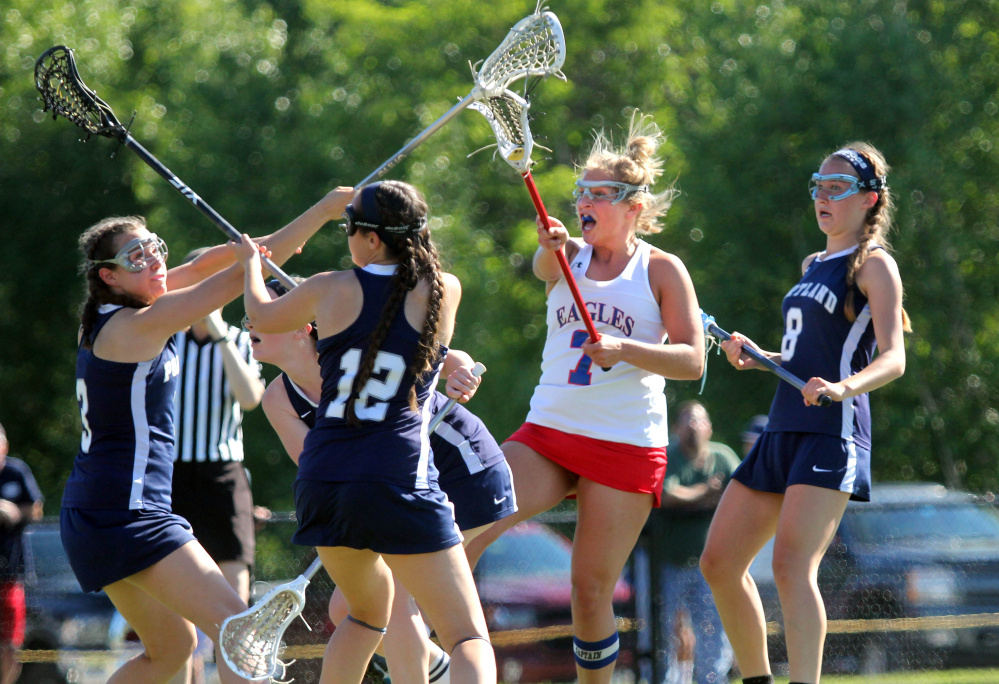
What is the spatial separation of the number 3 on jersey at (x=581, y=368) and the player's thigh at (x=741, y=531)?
718 mm

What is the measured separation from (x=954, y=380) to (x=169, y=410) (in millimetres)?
13680

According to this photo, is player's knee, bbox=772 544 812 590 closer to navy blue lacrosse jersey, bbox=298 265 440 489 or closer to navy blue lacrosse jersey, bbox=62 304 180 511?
navy blue lacrosse jersey, bbox=298 265 440 489

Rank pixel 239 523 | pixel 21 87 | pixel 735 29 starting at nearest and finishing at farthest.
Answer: pixel 239 523 < pixel 735 29 < pixel 21 87

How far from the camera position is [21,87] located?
20.8 meters

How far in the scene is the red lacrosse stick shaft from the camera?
4.30 m

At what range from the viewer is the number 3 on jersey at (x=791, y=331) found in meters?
4.63

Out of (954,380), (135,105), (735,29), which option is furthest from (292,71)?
(954,380)

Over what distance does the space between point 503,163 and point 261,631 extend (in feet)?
54.0

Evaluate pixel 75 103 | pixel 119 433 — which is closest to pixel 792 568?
pixel 119 433

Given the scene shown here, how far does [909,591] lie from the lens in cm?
684

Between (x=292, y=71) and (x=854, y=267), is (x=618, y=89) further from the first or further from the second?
(x=854, y=267)

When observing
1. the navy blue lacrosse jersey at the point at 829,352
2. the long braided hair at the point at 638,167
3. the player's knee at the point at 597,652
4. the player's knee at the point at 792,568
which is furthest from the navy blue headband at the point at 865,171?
the player's knee at the point at 597,652

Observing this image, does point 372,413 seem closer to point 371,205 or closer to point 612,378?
point 371,205

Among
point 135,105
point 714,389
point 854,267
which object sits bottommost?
point 714,389
